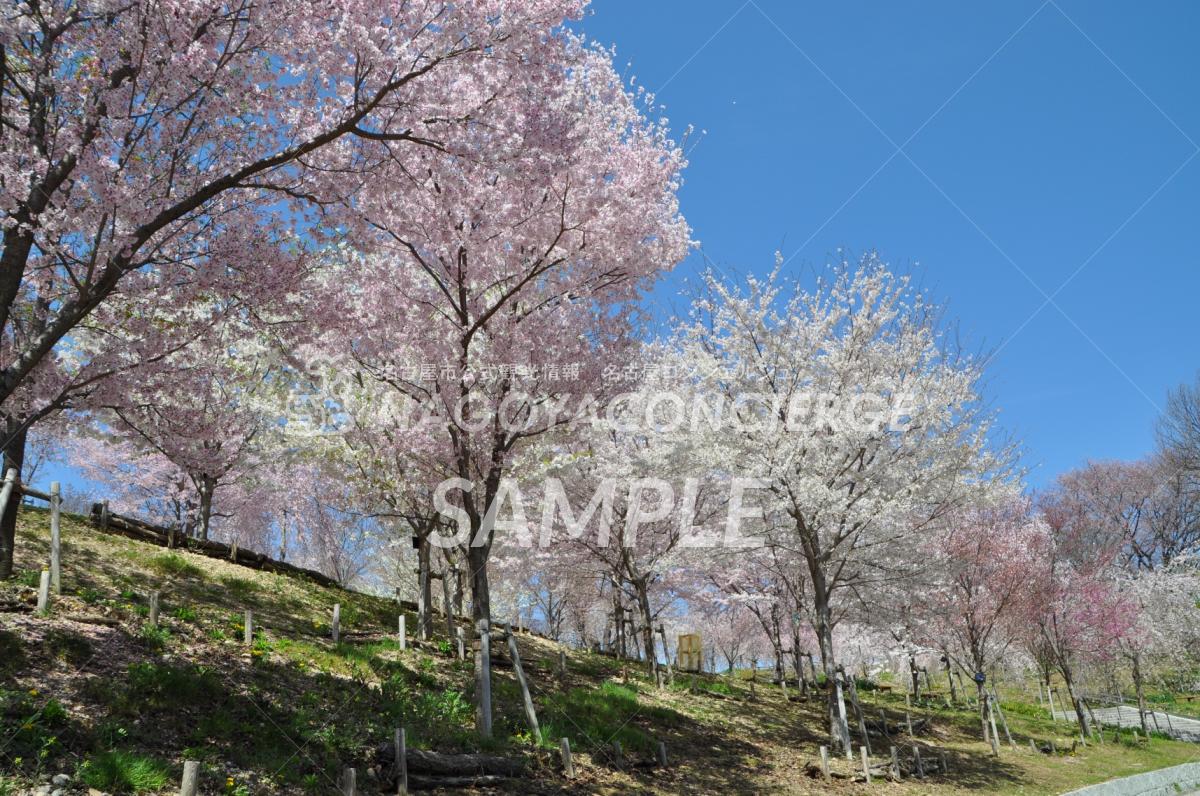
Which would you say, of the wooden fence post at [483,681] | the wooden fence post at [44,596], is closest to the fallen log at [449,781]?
the wooden fence post at [483,681]

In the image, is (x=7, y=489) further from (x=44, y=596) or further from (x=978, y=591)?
(x=978, y=591)

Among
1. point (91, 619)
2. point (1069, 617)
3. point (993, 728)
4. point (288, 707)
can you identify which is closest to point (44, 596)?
point (91, 619)

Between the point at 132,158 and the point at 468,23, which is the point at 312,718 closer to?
the point at 132,158

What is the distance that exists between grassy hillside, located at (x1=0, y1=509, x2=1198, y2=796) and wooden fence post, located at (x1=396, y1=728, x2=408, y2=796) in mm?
259

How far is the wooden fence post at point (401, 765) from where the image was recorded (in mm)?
7865

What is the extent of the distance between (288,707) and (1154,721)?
35317 millimetres

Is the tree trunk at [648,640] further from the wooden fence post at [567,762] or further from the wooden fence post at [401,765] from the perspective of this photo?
the wooden fence post at [401,765]

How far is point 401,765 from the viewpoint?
8.00 meters

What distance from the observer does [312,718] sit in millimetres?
8961

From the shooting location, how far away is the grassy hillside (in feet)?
23.2

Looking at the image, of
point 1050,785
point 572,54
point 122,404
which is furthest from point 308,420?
point 1050,785

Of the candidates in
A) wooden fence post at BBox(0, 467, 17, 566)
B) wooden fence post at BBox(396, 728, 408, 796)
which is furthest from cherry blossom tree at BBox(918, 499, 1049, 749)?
wooden fence post at BBox(0, 467, 17, 566)

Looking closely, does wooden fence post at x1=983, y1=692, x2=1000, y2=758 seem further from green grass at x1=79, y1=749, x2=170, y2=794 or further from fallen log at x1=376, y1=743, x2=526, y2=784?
green grass at x1=79, y1=749, x2=170, y2=794

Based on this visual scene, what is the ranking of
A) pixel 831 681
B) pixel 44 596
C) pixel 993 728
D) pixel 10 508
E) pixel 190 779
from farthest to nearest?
pixel 993 728 < pixel 831 681 < pixel 10 508 < pixel 44 596 < pixel 190 779
